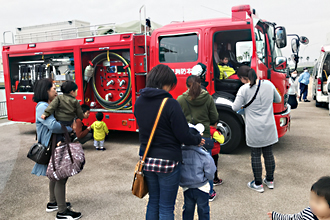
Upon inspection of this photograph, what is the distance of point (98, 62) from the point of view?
6621 millimetres

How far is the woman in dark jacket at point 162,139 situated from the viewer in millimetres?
2199

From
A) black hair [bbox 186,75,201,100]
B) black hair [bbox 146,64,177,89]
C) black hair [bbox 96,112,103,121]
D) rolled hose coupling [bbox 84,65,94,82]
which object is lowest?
black hair [bbox 96,112,103,121]

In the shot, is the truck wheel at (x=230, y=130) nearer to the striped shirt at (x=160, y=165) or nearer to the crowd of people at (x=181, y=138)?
the crowd of people at (x=181, y=138)

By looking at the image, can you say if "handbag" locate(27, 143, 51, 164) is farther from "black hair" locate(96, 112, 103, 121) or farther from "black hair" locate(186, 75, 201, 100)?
"black hair" locate(96, 112, 103, 121)

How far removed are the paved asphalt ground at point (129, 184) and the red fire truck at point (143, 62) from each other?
693mm

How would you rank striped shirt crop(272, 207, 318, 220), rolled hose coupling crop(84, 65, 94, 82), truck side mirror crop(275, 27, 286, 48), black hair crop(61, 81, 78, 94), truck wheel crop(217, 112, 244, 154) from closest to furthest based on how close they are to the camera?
striped shirt crop(272, 207, 318, 220) → black hair crop(61, 81, 78, 94) → truck side mirror crop(275, 27, 286, 48) → truck wheel crop(217, 112, 244, 154) → rolled hose coupling crop(84, 65, 94, 82)

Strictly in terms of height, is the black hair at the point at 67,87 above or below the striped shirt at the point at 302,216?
above

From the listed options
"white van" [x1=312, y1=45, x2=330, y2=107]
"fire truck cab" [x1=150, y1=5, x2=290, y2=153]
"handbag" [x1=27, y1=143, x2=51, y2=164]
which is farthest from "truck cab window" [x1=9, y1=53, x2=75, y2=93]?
"white van" [x1=312, y1=45, x2=330, y2=107]

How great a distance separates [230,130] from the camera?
5398mm

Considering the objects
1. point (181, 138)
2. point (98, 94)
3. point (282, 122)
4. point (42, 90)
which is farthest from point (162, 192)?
point (98, 94)

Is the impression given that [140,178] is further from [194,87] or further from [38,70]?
[38,70]

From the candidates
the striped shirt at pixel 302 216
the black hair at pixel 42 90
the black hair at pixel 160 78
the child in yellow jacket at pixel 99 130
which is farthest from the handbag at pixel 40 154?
the child in yellow jacket at pixel 99 130

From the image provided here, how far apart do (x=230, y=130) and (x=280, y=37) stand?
6.45 feet

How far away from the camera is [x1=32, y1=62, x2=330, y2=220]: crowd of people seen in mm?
2209
